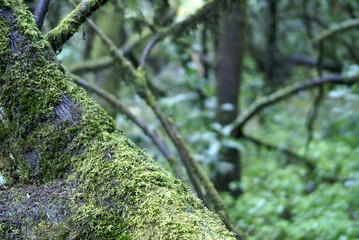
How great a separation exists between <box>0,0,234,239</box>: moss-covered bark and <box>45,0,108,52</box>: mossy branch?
0.51ft

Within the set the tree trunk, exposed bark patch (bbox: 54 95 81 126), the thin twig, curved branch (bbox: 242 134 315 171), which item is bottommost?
exposed bark patch (bbox: 54 95 81 126)

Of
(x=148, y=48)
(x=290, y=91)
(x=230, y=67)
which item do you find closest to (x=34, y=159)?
(x=148, y=48)

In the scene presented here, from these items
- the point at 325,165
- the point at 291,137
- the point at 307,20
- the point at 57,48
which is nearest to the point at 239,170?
the point at 325,165

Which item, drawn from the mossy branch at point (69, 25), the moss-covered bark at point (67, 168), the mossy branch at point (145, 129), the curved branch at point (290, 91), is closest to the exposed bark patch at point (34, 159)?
the moss-covered bark at point (67, 168)

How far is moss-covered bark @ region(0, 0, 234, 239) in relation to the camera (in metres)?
1.55

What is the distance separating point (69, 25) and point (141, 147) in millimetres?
2628

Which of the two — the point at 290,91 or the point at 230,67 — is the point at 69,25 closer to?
the point at 290,91

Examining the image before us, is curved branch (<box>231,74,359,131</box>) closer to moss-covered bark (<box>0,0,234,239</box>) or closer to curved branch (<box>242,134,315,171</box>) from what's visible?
curved branch (<box>242,134,315,171</box>)

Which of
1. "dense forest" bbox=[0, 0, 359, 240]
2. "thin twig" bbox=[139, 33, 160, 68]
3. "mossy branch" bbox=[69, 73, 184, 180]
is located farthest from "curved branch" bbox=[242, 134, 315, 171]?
"mossy branch" bbox=[69, 73, 184, 180]

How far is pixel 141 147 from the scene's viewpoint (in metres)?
4.66

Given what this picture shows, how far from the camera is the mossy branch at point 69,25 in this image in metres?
2.08

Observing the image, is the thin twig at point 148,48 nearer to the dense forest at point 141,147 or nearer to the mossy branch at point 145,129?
the dense forest at point 141,147

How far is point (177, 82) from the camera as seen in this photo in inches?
378

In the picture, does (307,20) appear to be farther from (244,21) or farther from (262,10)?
(244,21)
